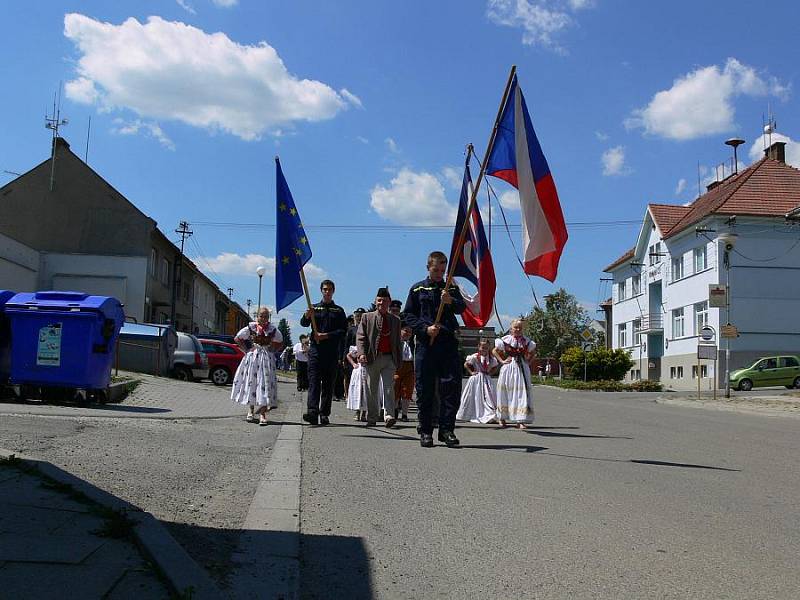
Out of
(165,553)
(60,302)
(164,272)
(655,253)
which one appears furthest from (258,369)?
(655,253)

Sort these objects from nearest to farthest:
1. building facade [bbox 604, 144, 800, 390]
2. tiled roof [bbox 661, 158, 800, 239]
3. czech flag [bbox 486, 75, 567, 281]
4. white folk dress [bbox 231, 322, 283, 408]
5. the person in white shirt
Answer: czech flag [bbox 486, 75, 567, 281] → white folk dress [bbox 231, 322, 283, 408] → the person in white shirt → building facade [bbox 604, 144, 800, 390] → tiled roof [bbox 661, 158, 800, 239]

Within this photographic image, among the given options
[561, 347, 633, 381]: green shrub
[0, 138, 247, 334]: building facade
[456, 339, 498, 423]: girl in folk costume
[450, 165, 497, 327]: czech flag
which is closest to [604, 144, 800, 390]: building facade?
[561, 347, 633, 381]: green shrub

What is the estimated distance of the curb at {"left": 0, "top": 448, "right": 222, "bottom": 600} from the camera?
3051 mm

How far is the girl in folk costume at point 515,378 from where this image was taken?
37.9ft

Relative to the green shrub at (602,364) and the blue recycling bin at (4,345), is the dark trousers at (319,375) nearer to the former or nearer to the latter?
the blue recycling bin at (4,345)

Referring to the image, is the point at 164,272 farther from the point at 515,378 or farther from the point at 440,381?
the point at 440,381

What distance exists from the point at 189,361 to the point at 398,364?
15.2 metres

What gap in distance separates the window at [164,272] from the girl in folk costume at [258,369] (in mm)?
36186

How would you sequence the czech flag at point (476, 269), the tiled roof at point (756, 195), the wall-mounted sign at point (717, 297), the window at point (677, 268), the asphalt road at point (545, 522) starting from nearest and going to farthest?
the asphalt road at point (545, 522) < the czech flag at point (476, 269) < the wall-mounted sign at point (717, 297) < the tiled roof at point (756, 195) < the window at point (677, 268)

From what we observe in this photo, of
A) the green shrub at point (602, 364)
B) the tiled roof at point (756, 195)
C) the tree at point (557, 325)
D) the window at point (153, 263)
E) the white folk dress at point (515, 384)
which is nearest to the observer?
the white folk dress at point (515, 384)

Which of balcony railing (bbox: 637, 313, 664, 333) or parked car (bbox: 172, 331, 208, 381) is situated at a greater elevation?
balcony railing (bbox: 637, 313, 664, 333)

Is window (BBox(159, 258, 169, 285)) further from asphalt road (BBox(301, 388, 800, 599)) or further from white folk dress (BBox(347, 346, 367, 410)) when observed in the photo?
asphalt road (BBox(301, 388, 800, 599))

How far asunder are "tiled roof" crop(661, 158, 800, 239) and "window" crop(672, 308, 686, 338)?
4.49m

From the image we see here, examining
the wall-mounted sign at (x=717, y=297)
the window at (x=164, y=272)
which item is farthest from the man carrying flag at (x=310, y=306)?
the window at (x=164, y=272)
